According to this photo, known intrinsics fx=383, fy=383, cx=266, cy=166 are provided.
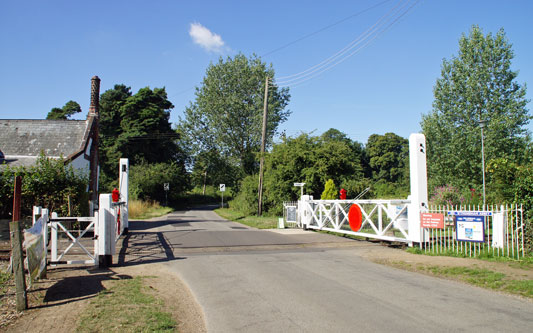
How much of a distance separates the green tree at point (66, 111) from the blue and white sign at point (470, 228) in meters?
61.1

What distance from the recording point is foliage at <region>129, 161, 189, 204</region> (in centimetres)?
4312

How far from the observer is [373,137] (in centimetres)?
7856

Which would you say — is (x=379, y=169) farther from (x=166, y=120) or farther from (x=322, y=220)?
(x=322, y=220)

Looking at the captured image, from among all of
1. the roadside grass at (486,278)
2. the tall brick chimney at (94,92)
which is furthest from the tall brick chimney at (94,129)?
the roadside grass at (486,278)

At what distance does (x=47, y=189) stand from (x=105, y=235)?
252 inches

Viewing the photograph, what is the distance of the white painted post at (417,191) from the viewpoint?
12000mm

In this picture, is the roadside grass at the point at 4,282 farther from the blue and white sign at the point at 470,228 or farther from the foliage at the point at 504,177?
the foliage at the point at 504,177

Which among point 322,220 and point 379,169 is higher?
point 379,169

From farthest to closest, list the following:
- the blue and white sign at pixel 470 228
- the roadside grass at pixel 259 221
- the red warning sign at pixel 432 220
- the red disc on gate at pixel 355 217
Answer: the roadside grass at pixel 259 221, the red disc on gate at pixel 355 217, the red warning sign at pixel 432 220, the blue and white sign at pixel 470 228

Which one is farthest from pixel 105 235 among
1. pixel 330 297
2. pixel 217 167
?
pixel 217 167

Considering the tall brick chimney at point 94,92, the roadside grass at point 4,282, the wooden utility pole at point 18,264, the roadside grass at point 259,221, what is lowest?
the roadside grass at point 259,221

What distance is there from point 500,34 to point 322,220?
82.4ft

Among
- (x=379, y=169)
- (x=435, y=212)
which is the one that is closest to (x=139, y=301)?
(x=435, y=212)

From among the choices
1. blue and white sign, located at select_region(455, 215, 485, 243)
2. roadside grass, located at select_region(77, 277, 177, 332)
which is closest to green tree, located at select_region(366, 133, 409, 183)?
blue and white sign, located at select_region(455, 215, 485, 243)
